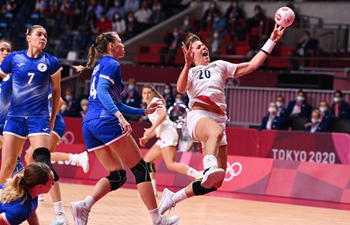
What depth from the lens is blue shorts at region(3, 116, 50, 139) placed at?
8.55m

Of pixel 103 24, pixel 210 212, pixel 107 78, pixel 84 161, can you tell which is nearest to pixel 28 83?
pixel 107 78

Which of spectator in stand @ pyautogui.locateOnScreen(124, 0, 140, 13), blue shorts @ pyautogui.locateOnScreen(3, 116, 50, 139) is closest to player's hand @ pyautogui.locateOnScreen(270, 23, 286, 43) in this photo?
blue shorts @ pyautogui.locateOnScreen(3, 116, 50, 139)

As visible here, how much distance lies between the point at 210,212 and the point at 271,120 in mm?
8343

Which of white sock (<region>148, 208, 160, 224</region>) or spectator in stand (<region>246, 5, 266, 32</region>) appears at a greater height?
spectator in stand (<region>246, 5, 266, 32</region>)

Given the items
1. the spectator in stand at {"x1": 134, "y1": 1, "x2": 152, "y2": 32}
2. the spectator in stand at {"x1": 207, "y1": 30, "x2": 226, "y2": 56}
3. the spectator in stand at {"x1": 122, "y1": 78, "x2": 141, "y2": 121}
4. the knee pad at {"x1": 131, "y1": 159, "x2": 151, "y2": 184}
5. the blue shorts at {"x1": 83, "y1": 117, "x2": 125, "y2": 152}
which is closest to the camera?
the blue shorts at {"x1": 83, "y1": 117, "x2": 125, "y2": 152}

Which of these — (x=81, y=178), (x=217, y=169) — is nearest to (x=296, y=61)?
(x=81, y=178)

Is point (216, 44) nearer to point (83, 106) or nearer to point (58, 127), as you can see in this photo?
point (83, 106)

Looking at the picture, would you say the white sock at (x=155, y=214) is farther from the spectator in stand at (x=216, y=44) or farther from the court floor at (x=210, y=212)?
the spectator in stand at (x=216, y=44)

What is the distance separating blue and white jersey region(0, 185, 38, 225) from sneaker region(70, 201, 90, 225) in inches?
63.5

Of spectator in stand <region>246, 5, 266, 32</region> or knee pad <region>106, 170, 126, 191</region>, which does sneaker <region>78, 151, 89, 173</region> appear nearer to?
knee pad <region>106, 170, 126, 191</region>

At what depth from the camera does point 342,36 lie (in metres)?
25.0

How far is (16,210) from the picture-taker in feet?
21.1

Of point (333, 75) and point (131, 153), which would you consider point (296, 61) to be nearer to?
point (333, 75)

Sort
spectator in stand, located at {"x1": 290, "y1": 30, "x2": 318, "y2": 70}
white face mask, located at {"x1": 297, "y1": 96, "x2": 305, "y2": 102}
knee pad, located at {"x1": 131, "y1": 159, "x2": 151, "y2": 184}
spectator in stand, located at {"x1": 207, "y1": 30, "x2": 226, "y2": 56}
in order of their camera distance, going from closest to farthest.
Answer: knee pad, located at {"x1": 131, "y1": 159, "x2": 151, "y2": 184}, white face mask, located at {"x1": 297, "y1": 96, "x2": 305, "y2": 102}, spectator in stand, located at {"x1": 290, "y1": 30, "x2": 318, "y2": 70}, spectator in stand, located at {"x1": 207, "y1": 30, "x2": 226, "y2": 56}
